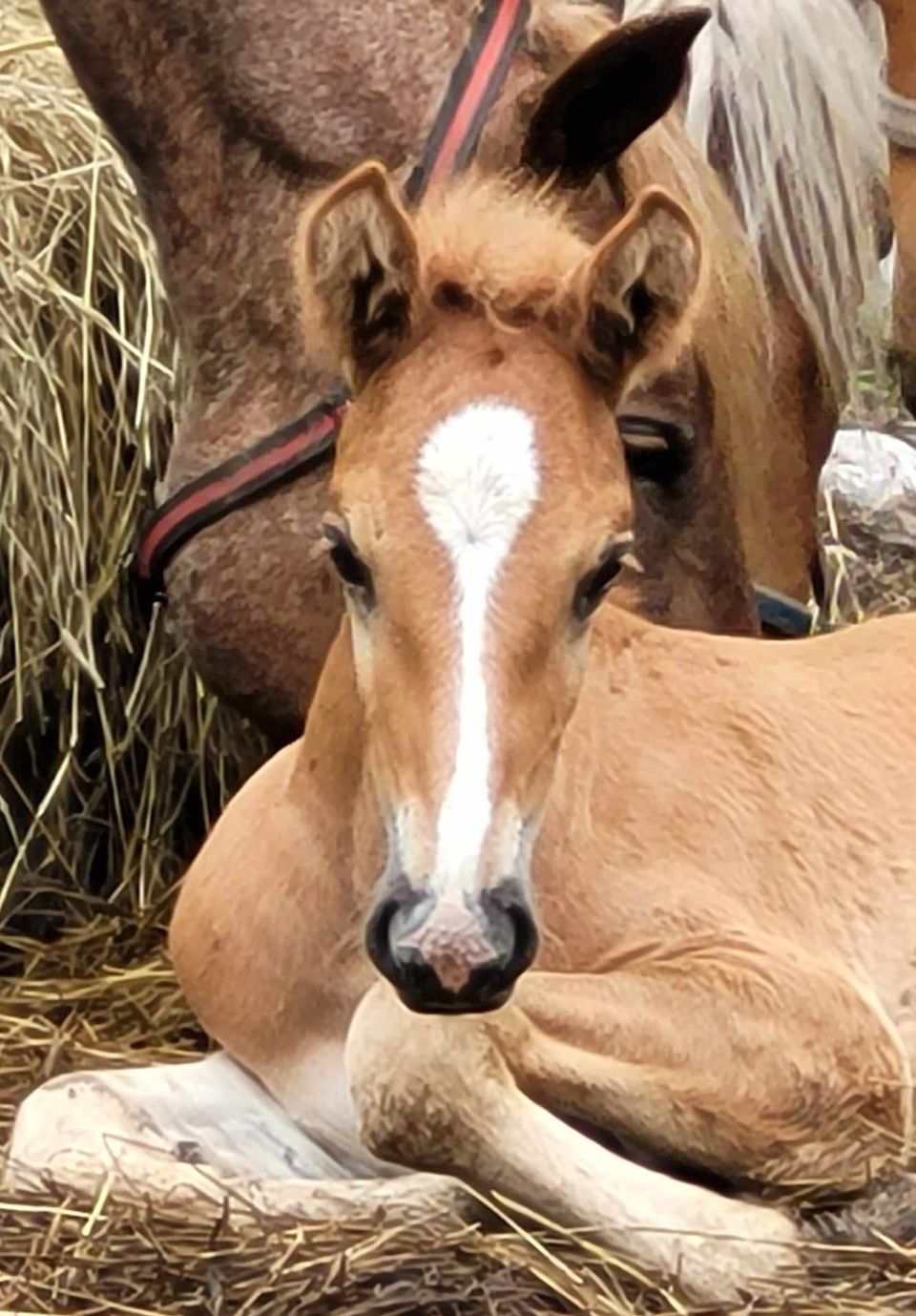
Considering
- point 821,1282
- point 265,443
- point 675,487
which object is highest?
point 265,443

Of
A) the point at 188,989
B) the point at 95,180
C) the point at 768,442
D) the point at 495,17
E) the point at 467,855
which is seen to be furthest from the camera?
the point at 95,180

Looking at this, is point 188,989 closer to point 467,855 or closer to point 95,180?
point 467,855

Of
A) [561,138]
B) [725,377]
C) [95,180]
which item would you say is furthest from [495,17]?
[95,180]

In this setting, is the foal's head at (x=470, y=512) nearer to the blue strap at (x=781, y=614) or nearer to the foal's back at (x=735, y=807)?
the foal's back at (x=735, y=807)

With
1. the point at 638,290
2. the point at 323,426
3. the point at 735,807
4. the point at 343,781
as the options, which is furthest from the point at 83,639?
the point at 638,290

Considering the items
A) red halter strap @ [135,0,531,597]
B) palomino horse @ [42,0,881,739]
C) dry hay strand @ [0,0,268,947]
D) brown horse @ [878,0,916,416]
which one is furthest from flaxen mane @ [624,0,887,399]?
dry hay strand @ [0,0,268,947]

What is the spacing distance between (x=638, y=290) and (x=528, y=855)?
0.50m

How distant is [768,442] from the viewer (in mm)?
3111

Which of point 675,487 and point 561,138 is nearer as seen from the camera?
point 561,138

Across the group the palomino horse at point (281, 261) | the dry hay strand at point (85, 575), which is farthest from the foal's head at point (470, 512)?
the dry hay strand at point (85, 575)

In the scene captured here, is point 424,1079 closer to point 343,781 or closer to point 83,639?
point 343,781

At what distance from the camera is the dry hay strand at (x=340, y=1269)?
2082mm

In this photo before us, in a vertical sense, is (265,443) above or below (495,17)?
below

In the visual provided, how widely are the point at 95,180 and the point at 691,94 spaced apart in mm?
854
